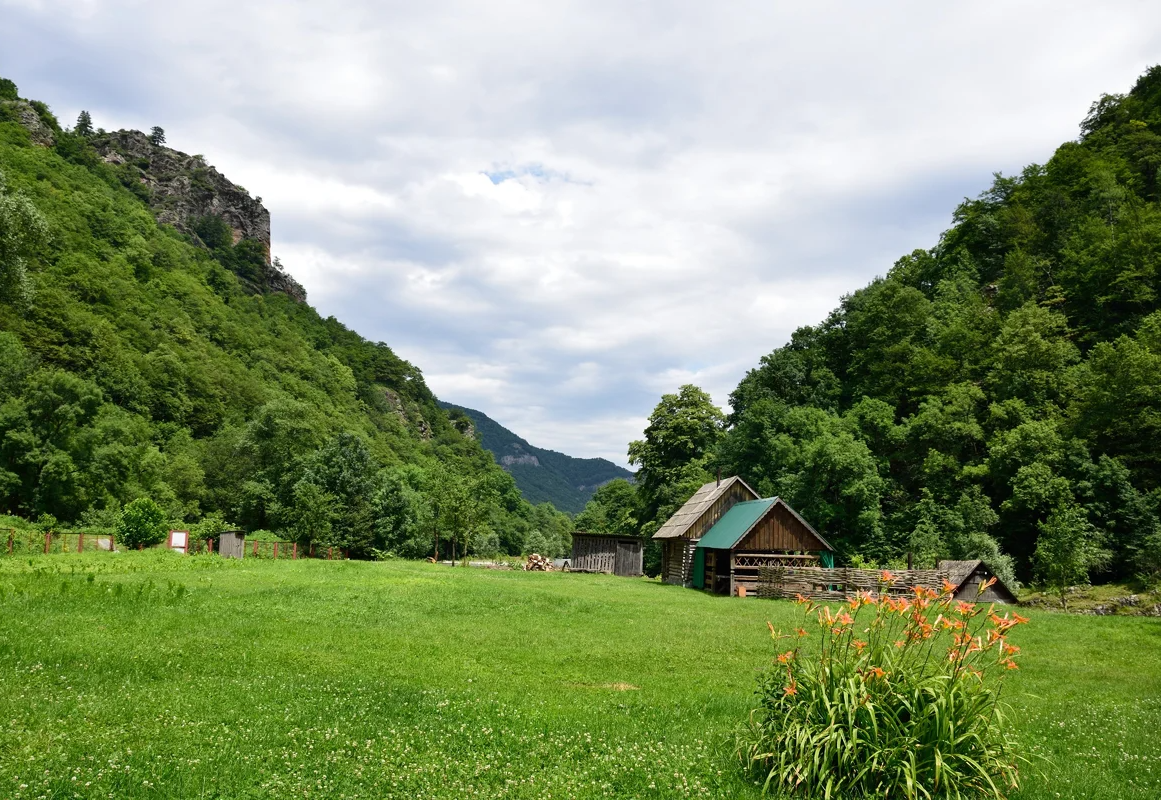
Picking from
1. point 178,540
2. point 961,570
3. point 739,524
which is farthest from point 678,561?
point 178,540

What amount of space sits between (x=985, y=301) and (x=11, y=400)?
75.2 m

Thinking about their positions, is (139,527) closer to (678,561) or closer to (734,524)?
(678,561)

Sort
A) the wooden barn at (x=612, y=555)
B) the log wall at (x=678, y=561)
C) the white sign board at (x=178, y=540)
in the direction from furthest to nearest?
the wooden barn at (x=612, y=555) → the log wall at (x=678, y=561) → the white sign board at (x=178, y=540)

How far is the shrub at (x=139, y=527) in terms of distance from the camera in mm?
35531

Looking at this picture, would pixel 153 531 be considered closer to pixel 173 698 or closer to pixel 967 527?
pixel 173 698

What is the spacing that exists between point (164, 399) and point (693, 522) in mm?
57965

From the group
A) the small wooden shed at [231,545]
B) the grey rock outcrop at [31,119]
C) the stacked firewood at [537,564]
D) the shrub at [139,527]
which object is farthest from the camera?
the grey rock outcrop at [31,119]

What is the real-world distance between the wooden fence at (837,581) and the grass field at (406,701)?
346 inches

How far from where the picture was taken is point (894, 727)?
6.12m

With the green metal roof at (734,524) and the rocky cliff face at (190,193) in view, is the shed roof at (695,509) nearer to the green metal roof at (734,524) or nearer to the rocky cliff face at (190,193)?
the green metal roof at (734,524)

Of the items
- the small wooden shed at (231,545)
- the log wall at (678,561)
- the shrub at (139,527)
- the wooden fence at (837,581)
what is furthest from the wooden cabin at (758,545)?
the shrub at (139,527)

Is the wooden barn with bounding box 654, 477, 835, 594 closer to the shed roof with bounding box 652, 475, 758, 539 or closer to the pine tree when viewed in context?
the shed roof with bounding box 652, 475, 758, 539

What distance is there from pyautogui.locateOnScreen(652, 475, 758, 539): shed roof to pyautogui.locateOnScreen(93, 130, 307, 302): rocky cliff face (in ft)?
390

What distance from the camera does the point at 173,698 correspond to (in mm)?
8227
